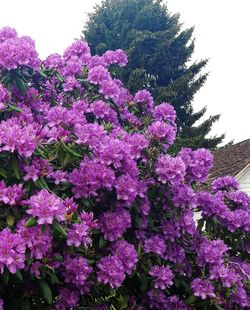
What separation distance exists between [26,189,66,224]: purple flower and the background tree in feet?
47.5

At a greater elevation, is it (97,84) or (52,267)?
(97,84)

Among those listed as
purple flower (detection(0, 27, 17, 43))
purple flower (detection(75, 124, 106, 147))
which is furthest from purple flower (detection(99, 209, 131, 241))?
purple flower (detection(0, 27, 17, 43))

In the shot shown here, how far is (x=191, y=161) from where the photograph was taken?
149 inches

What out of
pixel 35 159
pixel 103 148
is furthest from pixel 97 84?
pixel 35 159

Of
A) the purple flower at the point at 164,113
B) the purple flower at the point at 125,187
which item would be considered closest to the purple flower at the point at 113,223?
the purple flower at the point at 125,187

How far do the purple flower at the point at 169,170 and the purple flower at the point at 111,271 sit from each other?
2.21 feet

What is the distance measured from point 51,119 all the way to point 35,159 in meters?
0.48

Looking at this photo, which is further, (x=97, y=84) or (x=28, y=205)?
(x=97, y=84)

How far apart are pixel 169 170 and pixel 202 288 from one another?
0.98m

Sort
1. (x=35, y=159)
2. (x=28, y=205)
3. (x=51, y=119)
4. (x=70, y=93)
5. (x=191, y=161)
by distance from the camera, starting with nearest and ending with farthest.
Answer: (x=28, y=205) < (x=35, y=159) < (x=51, y=119) < (x=191, y=161) < (x=70, y=93)

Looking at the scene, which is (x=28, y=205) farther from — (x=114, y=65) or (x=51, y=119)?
(x=114, y=65)

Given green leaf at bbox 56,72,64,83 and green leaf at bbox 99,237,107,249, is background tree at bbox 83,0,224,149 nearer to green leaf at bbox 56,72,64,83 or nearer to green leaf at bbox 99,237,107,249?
green leaf at bbox 56,72,64,83

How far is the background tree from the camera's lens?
17.4 meters

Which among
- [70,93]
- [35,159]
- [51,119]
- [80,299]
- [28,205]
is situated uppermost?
[70,93]
